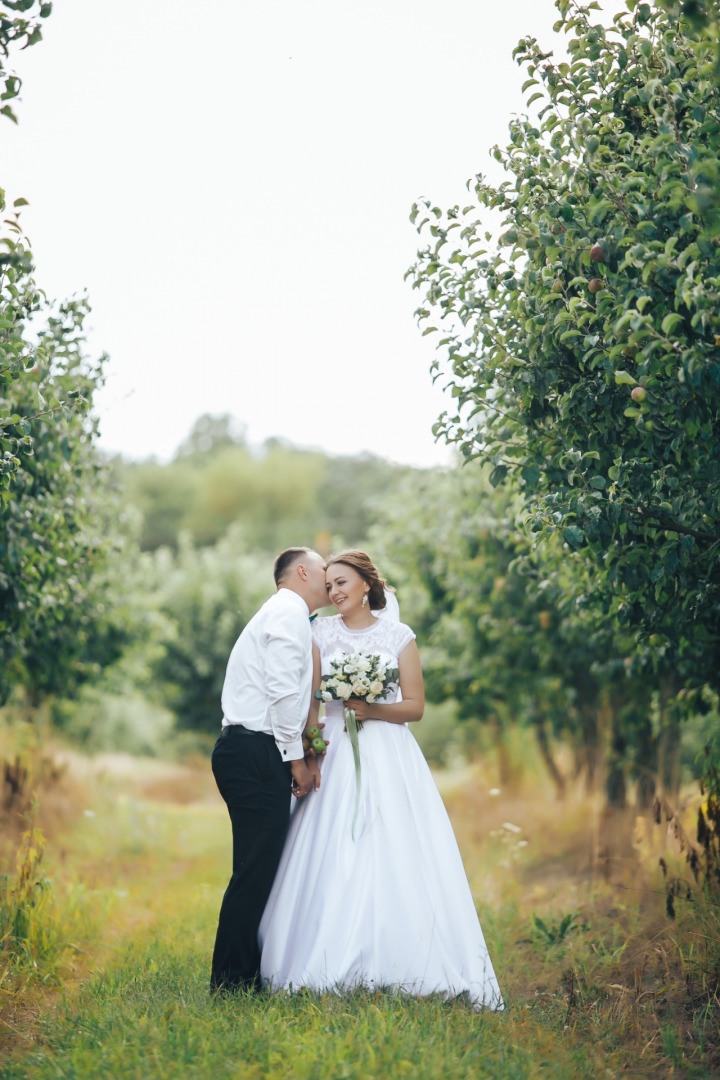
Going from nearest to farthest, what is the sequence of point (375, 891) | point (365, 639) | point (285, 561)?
1. point (375, 891)
2. point (365, 639)
3. point (285, 561)

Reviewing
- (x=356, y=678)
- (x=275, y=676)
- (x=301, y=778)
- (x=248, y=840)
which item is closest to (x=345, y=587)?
(x=356, y=678)

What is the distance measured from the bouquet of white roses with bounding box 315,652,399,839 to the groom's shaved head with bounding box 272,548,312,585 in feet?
2.08

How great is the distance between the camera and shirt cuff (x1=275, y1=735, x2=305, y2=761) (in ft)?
17.0

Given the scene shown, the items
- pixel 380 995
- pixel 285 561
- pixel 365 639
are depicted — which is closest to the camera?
pixel 380 995

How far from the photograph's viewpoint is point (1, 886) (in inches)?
255

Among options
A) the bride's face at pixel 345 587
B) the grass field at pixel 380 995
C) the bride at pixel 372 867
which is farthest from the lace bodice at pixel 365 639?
the grass field at pixel 380 995

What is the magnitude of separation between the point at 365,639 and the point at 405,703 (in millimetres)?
444

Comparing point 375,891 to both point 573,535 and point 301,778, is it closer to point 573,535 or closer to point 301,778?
point 301,778

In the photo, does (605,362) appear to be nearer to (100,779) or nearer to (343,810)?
(343,810)

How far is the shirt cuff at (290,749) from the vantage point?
5184 mm

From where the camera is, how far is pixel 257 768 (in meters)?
5.16

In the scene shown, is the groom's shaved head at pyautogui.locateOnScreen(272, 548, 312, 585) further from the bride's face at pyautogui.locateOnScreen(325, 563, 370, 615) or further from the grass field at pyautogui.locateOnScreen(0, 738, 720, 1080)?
the grass field at pyautogui.locateOnScreen(0, 738, 720, 1080)

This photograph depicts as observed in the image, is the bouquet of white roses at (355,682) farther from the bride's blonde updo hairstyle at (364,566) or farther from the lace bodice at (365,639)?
the bride's blonde updo hairstyle at (364,566)

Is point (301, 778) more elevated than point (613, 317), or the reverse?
point (613, 317)
